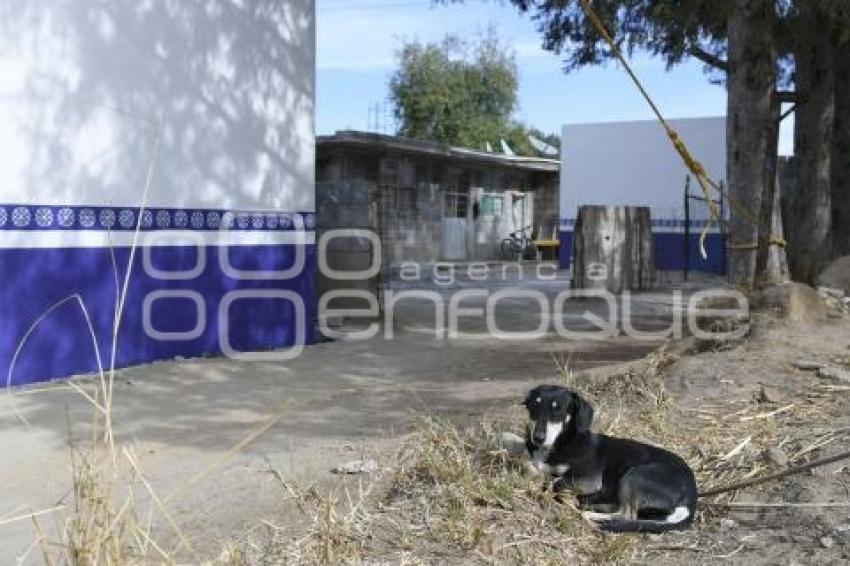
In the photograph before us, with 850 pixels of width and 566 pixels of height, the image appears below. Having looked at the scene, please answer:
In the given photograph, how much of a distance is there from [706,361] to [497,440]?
2.21m

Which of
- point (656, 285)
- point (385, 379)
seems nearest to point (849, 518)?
point (385, 379)

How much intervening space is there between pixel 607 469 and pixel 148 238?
527 centimetres

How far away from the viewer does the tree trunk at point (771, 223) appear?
7.97 m

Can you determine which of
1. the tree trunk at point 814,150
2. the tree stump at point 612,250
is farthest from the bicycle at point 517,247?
the tree trunk at point 814,150

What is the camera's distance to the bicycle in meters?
26.7

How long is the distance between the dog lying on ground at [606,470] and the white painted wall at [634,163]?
19105 mm

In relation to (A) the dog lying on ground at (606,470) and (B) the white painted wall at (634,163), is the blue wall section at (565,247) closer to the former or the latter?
(B) the white painted wall at (634,163)

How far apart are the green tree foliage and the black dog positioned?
107 ft

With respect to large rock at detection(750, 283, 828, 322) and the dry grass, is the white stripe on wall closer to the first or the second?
the dry grass

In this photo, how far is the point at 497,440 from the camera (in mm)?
4348

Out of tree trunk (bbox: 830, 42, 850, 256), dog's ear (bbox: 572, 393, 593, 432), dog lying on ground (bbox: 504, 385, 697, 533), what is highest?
tree trunk (bbox: 830, 42, 850, 256)

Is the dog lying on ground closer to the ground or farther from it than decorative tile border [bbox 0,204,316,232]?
closer to the ground

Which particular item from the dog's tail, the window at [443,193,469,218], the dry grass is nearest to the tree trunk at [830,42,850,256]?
the dry grass

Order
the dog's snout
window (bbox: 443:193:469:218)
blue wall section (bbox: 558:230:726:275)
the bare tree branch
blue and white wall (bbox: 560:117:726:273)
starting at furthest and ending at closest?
window (bbox: 443:193:469:218)
blue and white wall (bbox: 560:117:726:273)
blue wall section (bbox: 558:230:726:275)
the bare tree branch
the dog's snout
